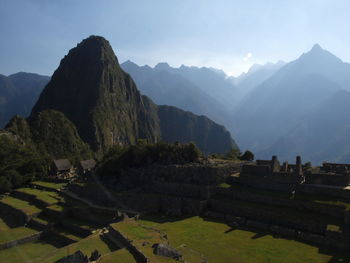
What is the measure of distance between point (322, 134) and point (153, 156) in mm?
126159

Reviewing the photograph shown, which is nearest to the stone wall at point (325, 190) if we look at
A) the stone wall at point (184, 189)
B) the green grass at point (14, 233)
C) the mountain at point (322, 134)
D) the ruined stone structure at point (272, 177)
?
the ruined stone structure at point (272, 177)

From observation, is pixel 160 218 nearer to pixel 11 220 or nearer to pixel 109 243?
pixel 109 243

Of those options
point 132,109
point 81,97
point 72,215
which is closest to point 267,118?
point 132,109

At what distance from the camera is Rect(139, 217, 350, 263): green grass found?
1827 centimetres

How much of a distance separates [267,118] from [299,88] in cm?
2645

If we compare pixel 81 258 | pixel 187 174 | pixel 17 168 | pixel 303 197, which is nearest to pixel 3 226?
pixel 17 168

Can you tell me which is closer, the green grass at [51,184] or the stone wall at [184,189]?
the stone wall at [184,189]

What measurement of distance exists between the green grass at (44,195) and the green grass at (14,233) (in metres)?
5.19

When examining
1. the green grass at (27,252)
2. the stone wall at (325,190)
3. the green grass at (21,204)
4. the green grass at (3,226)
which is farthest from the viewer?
the green grass at (21,204)

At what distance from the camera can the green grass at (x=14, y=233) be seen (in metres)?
28.9

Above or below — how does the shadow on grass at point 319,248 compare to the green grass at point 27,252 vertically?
above

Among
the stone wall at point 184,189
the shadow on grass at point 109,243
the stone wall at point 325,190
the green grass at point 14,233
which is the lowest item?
the green grass at point 14,233

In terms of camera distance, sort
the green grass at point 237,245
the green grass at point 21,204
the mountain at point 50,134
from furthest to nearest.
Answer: the mountain at point 50,134 → the green grass at point 21,204 → the green grass at point 237,245

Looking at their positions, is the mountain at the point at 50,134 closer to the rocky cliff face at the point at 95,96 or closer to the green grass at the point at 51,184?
the rocky cliff face at the point at 95,96
